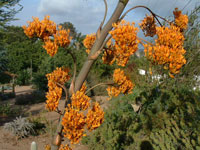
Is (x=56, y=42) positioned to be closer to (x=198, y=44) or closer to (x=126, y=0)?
(x=126, y=0)

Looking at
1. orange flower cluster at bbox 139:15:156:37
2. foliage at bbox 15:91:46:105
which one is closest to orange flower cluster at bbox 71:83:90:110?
orange flower cluster at bbox 139:15:156:37

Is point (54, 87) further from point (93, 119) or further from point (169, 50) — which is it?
point (169, 50)

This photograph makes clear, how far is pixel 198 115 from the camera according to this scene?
3549mm

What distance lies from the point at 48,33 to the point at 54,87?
0.41 meters

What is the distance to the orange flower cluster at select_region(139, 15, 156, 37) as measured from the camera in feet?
5.95

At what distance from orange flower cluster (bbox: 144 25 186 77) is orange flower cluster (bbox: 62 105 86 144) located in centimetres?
Result: 64

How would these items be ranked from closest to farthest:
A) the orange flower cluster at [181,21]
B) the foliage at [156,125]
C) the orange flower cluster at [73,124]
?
the orange flower cluster at [73,124] < the orange flower cluster at [181,21] < the foliage at [156,125]

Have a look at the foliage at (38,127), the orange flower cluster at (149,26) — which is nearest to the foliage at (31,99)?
the foliage at (38,127)

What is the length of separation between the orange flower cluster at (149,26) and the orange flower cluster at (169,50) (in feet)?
1.54

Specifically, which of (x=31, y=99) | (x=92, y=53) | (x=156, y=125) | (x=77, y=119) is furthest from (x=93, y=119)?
(x=31, y=99)

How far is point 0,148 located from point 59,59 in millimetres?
10850

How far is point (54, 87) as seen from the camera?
1502 millimetres

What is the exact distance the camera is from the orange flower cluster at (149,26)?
1.81 meters

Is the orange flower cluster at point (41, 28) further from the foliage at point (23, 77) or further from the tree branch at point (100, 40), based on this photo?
the foliage at point (23, 77)
